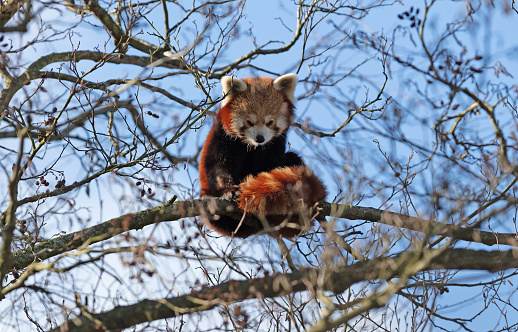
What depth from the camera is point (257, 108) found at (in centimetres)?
658

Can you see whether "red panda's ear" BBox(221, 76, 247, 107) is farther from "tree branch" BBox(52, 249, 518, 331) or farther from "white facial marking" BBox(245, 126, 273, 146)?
"tree branch" BBox(52, 249, 518, 331)

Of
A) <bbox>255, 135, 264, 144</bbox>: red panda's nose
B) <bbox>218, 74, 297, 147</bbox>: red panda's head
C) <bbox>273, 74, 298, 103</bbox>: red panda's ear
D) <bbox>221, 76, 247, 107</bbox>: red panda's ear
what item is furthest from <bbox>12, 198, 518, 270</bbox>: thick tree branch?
<bbox>273, 74, 298, 103</bbox>: red panda's ear

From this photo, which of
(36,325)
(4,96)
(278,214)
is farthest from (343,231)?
(4,96)

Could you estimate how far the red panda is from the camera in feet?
19.2

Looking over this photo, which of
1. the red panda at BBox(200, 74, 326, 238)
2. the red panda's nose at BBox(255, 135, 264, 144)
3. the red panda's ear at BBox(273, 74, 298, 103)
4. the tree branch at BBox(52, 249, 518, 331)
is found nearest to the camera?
the tree branch at BBox(52, 249, 518, 331)

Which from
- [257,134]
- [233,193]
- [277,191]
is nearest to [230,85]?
[257,134]

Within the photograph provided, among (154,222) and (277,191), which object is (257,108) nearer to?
(277,191)

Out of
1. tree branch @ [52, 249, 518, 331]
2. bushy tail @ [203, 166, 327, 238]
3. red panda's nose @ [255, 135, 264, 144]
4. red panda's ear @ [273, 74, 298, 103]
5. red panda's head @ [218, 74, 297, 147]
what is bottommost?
tree branch @ [52, 249, 518, 331]

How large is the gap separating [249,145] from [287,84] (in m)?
1.00

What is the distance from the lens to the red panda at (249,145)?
230 inches

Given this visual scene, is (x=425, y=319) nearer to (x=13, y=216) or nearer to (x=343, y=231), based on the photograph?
(x=343, y=231)

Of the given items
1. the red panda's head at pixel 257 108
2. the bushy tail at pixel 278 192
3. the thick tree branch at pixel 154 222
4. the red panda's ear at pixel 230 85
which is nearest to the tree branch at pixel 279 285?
the thick tree branch at pixel 154 222

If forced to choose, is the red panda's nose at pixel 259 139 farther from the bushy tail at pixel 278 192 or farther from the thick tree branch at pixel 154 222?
the thick tree branch at pixel 154 222

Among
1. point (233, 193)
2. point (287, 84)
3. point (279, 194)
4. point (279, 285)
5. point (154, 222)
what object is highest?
point (287, 84)
